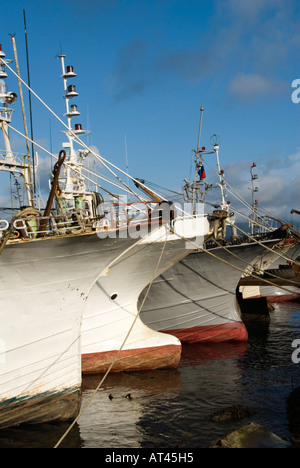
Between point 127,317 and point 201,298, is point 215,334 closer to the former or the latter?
point 201,298

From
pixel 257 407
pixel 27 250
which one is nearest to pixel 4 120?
pixel 27 250

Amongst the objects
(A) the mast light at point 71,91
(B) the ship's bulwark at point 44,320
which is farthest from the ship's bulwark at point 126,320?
(A) the mast light at point 71,91

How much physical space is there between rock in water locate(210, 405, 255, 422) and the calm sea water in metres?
0.16

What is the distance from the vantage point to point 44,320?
30.8ft

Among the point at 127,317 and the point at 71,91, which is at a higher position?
the point at 71,91

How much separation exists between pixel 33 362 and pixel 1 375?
73cm

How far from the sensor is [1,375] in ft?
29.8

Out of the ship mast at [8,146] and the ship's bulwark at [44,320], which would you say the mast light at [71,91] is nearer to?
the ship mast at [8,146]

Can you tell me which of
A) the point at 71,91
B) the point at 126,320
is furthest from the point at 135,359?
the point at 71,91

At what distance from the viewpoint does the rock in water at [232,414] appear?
952 cm

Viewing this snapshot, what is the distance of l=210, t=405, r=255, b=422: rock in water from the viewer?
952 centimetres

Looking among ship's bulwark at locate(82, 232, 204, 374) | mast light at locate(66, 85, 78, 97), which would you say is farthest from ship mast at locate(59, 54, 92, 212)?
ship's bulwark at locate(82, 232, 204, 374)

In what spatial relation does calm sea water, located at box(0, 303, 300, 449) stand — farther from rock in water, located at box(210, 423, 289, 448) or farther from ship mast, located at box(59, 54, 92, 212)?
ship mast, located at box(59, 54, 92, 212)

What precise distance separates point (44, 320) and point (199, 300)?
29.1ft
